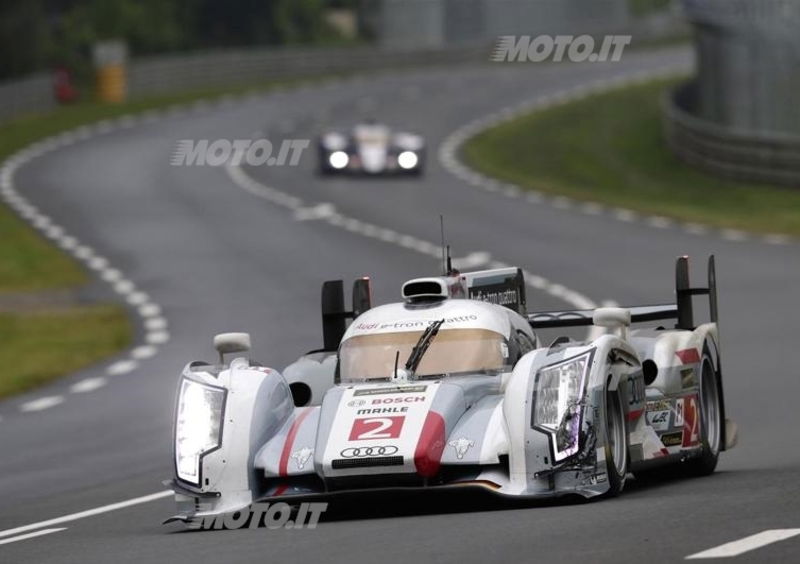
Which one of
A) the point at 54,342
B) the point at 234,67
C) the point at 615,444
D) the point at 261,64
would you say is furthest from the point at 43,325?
the point at 261,64

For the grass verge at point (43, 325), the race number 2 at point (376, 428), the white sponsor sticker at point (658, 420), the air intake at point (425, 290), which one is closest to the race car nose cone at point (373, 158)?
the grass verge at point (43, 325)

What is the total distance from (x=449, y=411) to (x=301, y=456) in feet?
2.82

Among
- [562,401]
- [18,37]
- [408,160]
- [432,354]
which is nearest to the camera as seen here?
[562,401]

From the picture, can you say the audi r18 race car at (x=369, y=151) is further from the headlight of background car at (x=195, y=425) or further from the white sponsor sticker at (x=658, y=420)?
the headlight of background car at (x=195, y=425)

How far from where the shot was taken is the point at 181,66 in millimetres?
68938

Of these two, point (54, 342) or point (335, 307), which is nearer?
point (335, 307)

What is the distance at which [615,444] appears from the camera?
1184 cm

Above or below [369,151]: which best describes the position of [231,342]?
below

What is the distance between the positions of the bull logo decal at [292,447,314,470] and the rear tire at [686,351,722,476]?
284cm

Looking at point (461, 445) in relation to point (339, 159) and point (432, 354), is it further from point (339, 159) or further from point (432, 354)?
point (339, 159)

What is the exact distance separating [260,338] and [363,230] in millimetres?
12193

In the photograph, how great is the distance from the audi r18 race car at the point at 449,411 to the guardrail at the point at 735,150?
2858 centimetres

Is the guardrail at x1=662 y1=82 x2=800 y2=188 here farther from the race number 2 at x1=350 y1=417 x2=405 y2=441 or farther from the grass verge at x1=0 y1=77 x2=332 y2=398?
the race number 2 at x1=350 y1=417 x2=405 y2=441

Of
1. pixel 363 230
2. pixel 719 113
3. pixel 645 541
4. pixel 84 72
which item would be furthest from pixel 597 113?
pixel 645 541
